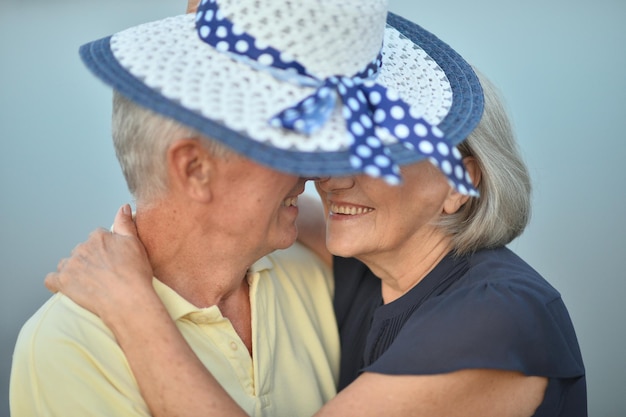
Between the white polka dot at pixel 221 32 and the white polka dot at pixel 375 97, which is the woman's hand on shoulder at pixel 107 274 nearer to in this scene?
the white polka dot at pixel 221 32

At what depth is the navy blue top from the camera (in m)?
1.71

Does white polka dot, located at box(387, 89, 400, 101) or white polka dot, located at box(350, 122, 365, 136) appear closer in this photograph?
white polka dot, located at box(350, 122, 365, 136)

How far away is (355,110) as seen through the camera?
1.60 m

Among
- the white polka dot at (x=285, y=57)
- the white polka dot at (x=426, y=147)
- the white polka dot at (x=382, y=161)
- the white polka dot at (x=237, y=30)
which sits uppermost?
the white polka dot at (x=237, y=30)

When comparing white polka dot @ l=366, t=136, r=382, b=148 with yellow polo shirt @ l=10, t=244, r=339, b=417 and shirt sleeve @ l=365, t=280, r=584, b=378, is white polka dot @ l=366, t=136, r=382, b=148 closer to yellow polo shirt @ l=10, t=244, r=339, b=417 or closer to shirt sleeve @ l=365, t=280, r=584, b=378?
shirt sleeve @ l=365, t=280, r=584, b=378

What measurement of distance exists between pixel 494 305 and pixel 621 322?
204 centimetres

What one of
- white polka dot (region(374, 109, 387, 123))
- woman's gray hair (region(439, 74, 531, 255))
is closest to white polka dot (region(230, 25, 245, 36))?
white polka dot (region(374, 109, 387, 123))

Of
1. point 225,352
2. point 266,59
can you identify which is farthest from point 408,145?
point 225,352

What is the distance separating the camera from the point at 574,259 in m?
3.58

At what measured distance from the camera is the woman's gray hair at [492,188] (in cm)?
199

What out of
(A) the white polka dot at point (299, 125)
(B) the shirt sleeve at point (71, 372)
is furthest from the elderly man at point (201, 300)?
(A) the white polka dot at point (299, 125)

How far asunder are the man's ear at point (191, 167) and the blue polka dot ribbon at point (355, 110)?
211 millimetres

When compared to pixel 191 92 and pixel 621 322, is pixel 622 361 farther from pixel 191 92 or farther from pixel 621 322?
pixel 191 92

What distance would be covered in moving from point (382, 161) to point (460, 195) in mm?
546
